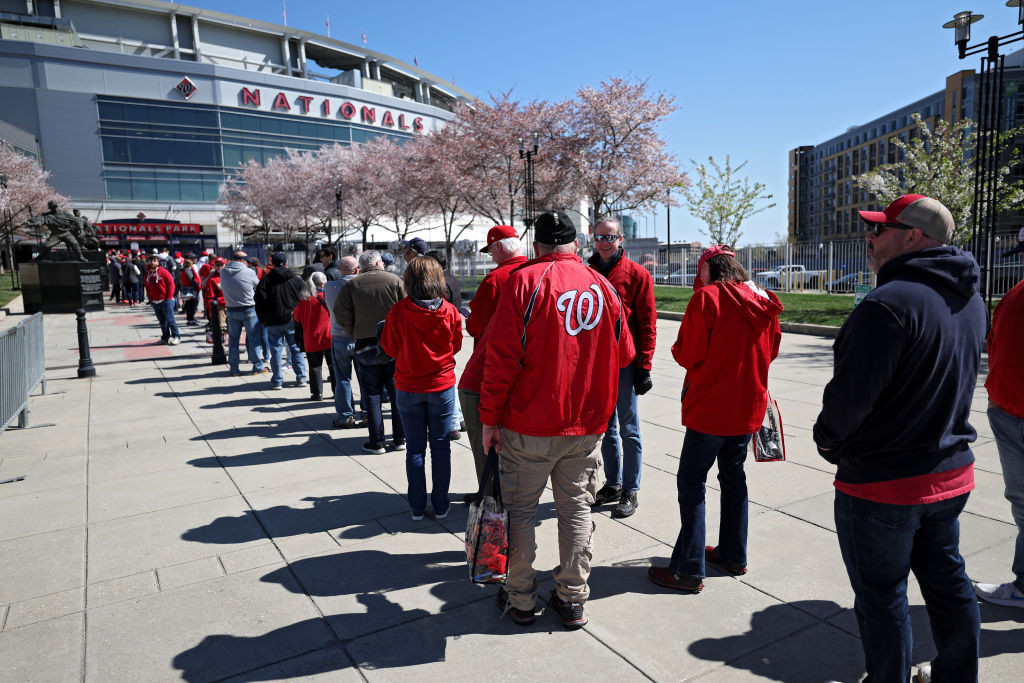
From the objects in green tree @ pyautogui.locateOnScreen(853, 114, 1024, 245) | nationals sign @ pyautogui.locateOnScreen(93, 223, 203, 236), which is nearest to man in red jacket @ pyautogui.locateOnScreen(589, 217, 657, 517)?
green tree @ pyautogui.locateOnScreen(853, 114, 1024, 245)

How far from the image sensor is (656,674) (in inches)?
106

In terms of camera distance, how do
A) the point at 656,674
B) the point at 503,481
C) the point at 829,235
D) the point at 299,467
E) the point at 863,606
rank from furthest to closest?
the point at 829,235 → the point at 299,467 → the point at 503,481 → the point at 656,674 → the point at 863,606

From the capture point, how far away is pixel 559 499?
3033 mm

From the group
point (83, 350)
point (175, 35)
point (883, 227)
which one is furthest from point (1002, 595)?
point (175, 35)

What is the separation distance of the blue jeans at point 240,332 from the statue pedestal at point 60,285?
557 inches

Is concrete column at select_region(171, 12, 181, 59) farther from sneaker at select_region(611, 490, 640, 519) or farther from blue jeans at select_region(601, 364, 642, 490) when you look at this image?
sneaker at select_region(611, 490, 640, 519)

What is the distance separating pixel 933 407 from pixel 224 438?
650cm

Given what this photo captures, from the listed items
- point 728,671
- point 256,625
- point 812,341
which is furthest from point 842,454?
point 812,341

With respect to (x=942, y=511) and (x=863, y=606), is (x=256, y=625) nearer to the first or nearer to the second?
(x=863, y=606)

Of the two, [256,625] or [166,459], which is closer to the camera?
[256,625]

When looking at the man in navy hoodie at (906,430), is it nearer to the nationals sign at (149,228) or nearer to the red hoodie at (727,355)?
the red hoodie at (727,355)

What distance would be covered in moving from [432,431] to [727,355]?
2186 mm

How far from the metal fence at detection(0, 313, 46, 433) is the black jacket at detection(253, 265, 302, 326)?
2.71 m

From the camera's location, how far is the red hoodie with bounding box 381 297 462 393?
443 cm
